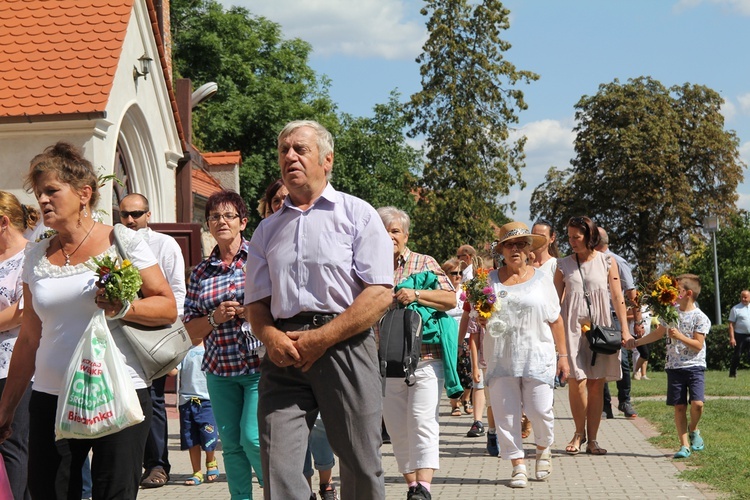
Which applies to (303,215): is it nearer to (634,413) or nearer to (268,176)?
(634,413)

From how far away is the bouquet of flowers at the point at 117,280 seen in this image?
15.6 feet

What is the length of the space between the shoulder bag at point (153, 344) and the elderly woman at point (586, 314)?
6.21 m

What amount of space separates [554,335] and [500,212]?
42.5 m

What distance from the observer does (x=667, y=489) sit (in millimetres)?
8414

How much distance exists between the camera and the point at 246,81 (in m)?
47.0

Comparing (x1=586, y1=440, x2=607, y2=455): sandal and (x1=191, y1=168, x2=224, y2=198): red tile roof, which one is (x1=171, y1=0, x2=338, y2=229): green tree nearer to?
(x1=191, y1=168, x2=224, y2=198): red tile roof

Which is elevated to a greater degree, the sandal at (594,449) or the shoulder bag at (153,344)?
the shoulder bag at (153,344)

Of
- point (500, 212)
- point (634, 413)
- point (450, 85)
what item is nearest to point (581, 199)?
point (500, 212)

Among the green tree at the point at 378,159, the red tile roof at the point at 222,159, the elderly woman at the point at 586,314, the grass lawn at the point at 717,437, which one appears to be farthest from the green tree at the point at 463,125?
the elderly woman at the point at 586,314

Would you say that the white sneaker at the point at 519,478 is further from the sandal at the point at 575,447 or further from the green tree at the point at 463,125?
the green tree at the point at 463,125

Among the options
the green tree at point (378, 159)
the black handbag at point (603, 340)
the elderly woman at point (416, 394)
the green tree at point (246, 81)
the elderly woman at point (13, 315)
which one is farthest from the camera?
the green tree at point (378, 159)

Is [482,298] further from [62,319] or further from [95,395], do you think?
[95,395]

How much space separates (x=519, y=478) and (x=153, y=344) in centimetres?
455

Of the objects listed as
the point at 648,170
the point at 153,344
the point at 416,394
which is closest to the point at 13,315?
the point at 153,344
